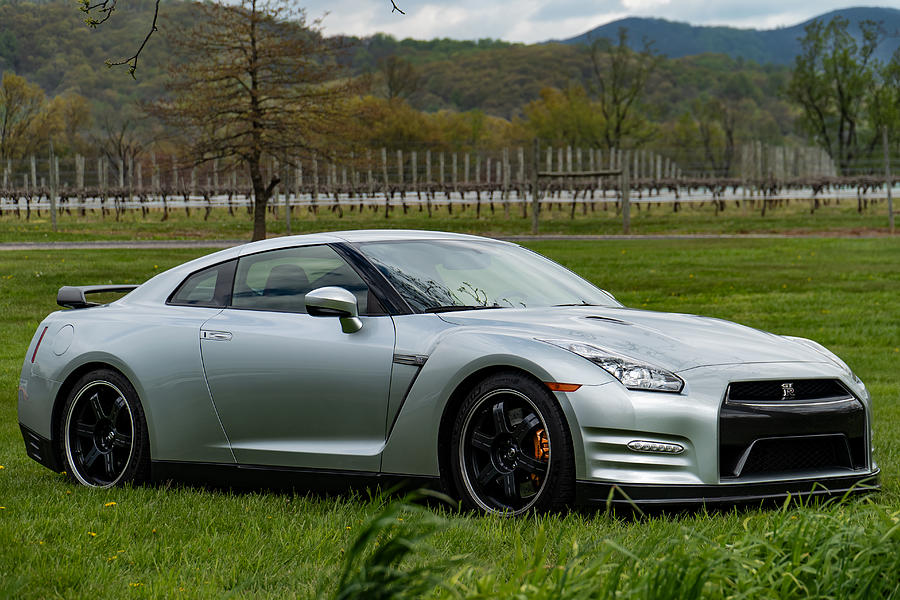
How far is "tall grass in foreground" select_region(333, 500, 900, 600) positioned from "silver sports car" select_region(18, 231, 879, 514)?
810 millimetres

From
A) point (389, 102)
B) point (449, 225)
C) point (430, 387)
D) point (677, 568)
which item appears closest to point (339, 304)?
point (430, 387)

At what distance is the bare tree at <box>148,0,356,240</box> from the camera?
1329 inches

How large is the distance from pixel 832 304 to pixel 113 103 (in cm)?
16700

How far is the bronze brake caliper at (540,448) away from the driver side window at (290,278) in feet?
4.06

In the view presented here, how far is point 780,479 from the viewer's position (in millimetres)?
5195

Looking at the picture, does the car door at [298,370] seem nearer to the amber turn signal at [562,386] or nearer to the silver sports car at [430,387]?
the silver sports car at [430,387]

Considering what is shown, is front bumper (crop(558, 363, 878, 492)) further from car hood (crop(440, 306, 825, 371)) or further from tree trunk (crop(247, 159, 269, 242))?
tree trunk (crop(247, 159, 269, 242))

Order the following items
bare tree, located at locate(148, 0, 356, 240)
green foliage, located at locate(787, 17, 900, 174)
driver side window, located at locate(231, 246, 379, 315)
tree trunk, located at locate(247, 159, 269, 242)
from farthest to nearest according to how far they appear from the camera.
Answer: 1. green foliage, located at locate(787, 17, 900, 174)
2. tree trunk, located at locate(247, 159, 269, 242)
3. bare tree, located at locate(148, 0, 356, 240)
4. driver side window, located at locate(231, 246, 379, 315)

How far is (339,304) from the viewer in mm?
5668

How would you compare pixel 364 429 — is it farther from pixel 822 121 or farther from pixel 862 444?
pixel 822 121

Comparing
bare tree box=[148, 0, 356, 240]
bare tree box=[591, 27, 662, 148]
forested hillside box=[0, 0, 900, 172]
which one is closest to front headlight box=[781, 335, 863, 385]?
bare tree box=[148, 0, 356, 240]

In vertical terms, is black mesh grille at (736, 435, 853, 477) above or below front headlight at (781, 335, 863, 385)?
below

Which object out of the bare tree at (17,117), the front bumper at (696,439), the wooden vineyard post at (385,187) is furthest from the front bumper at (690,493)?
the bare tree at (17,117)

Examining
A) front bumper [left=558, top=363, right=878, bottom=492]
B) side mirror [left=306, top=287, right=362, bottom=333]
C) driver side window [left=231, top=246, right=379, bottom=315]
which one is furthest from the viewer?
driver side window [left=231, top=246, right=379, bottom=315]
